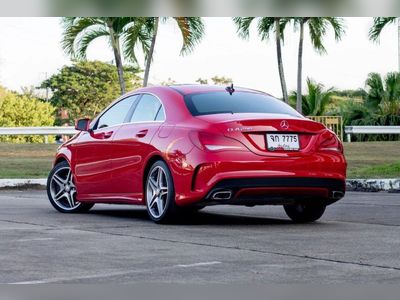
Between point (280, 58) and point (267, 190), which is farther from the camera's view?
point (280, 58)

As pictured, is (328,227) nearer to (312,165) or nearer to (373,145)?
(312,165)

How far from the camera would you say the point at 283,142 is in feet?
30.9

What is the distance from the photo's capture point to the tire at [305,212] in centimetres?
1037

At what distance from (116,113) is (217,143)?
6.92ft

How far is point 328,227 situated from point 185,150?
60.8 inches

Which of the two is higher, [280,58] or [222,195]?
[280,58]

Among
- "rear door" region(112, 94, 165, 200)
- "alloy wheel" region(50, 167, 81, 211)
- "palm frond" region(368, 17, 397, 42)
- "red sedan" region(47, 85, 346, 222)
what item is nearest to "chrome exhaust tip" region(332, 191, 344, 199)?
"red sedan" region(47, 85, 346, 222)

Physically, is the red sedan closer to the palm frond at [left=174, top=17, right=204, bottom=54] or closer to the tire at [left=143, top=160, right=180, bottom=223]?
the tire at [left=143, top=160, right=180, bottom=223]

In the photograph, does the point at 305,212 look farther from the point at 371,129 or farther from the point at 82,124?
the point at 371,129

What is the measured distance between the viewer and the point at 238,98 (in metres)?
10.2

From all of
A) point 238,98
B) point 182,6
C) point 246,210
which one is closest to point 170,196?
point 238,98

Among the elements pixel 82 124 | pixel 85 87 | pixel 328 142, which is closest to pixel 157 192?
pixel 328 142

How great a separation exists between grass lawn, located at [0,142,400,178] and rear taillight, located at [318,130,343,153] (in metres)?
9.28

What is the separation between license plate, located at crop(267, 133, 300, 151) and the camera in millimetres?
9367
